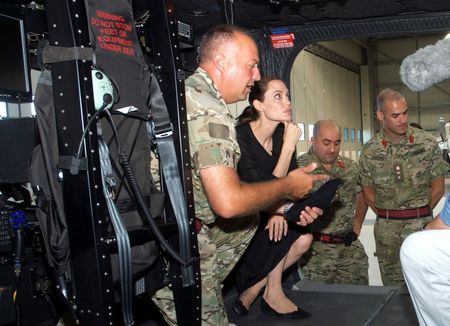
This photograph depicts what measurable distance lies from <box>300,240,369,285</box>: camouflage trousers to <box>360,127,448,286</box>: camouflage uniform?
19 centimetres

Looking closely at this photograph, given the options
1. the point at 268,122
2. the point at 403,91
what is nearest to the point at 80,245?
the point at 268,122

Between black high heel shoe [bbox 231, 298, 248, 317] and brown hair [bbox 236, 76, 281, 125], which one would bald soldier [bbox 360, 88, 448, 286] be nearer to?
brown hair [bbox 236, 76, 281, 125]

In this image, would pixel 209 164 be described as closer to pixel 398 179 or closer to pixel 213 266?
pixel 213 266

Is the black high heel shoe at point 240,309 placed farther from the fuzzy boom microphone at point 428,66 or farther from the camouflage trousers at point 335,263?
the fuzzy boom microphone at point 428,66

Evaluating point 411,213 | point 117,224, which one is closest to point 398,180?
point 411,213

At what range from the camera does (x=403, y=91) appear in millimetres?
21828

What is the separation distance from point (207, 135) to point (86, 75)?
1.91 feet

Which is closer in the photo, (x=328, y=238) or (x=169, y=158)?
(x=169, y=158)

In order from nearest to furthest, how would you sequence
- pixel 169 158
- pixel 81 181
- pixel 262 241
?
pixel 81 181 → pixel 169 158 → pixel 262 241

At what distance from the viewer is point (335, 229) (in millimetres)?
4418

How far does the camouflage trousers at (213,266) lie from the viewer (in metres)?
2.25

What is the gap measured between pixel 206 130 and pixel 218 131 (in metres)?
0.05

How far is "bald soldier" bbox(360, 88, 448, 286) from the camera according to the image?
169 inches

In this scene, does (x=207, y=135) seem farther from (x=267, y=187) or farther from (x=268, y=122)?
(x=268, y=122)
